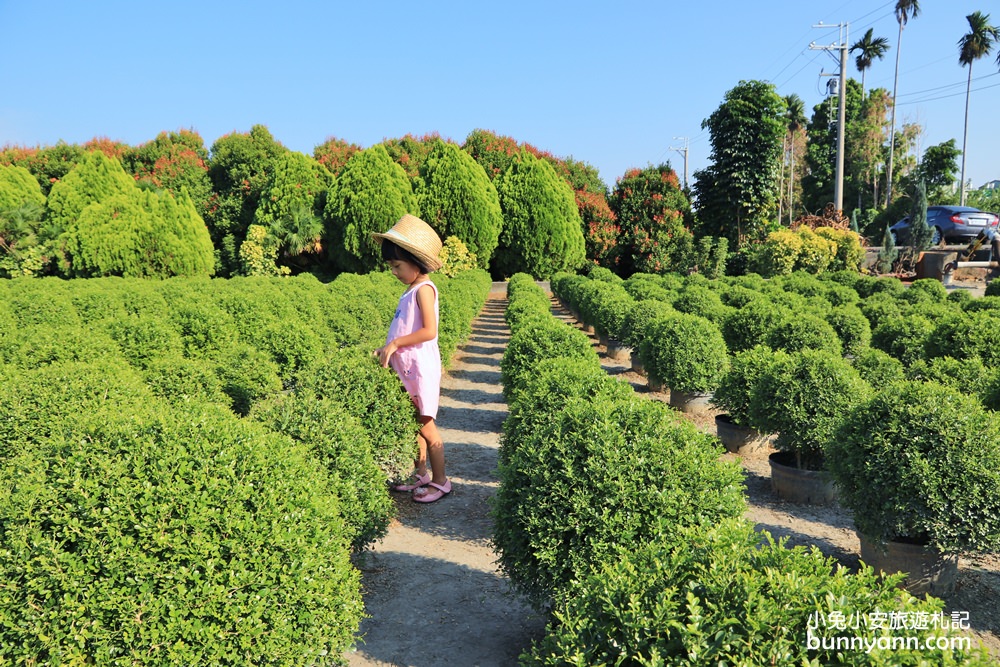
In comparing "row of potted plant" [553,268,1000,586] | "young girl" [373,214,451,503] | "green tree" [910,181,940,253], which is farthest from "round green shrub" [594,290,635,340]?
"green tree" [910,181,940,253]

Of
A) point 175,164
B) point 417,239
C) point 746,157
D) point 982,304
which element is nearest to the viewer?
point 417,239

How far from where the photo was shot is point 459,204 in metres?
30.5

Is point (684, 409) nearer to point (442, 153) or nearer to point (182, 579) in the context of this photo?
point (182, 579)

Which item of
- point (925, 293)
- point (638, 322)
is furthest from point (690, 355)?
point (925, 293)

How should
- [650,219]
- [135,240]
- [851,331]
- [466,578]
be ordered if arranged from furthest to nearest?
[650,219], [135,240], [851,331], [466,578]

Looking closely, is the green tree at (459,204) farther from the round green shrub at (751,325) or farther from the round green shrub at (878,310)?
the round green shrub at (751,325)

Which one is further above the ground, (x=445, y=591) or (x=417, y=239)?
(x=417, y=239)

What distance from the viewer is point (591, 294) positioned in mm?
15484

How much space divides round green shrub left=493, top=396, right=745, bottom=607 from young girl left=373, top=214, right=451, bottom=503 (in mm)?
1726

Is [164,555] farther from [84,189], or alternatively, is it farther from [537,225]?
[84,189]

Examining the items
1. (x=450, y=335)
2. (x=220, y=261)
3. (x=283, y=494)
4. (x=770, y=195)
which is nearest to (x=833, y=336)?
(x=450, y=335)

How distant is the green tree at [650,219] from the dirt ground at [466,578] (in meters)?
28.2

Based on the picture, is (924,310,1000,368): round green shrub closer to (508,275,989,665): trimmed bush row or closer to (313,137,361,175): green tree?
(508,275,989,665): trimmed bush row

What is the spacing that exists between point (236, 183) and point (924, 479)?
125 feet
